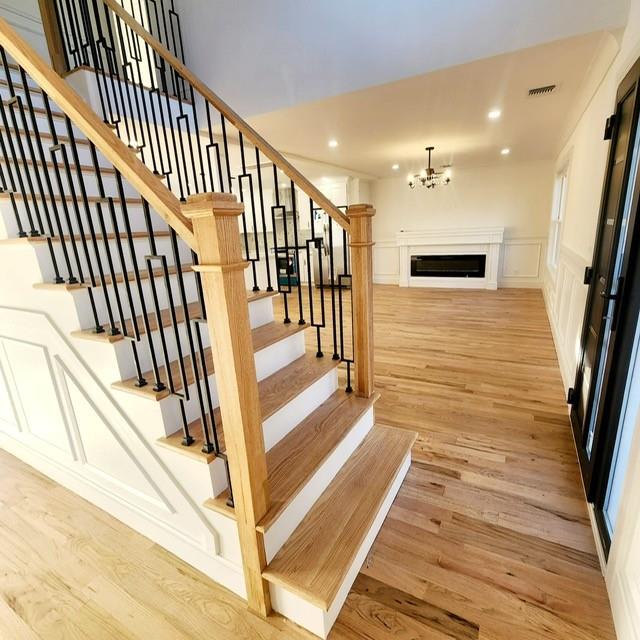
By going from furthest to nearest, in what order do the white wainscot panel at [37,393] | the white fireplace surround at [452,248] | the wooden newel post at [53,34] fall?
the white fireplace surround at [452,248] → the wooden newel post at [53,34] → the white wainscot panel at [37,393]

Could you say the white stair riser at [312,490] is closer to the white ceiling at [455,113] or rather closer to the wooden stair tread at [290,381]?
the wooden stair tread at [290,381]

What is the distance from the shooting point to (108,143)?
102 cm

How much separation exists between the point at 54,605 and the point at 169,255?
72.0 inches

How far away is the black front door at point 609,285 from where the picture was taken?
150 centimetres

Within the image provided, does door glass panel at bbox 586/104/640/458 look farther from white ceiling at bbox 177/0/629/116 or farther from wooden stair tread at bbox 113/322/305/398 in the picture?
wooden stair tread at bbox 113/322/305/398

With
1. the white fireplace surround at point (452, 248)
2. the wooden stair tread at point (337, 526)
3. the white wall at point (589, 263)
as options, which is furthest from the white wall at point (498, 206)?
the wooden stair tread at point (337, 526)

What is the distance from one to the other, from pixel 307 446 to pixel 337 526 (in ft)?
1.13

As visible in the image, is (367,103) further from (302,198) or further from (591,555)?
(302,198)

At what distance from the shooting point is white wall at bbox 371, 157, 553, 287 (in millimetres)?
6641

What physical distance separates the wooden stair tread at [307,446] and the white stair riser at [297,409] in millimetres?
26

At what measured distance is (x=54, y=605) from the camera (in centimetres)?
138

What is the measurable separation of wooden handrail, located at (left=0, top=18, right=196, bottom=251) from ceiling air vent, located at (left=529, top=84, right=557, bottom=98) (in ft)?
11.2

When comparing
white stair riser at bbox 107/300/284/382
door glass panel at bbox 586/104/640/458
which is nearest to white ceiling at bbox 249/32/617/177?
door glass panel at bbox 586/104/640/458

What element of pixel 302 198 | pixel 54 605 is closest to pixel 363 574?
pixel 54 605
